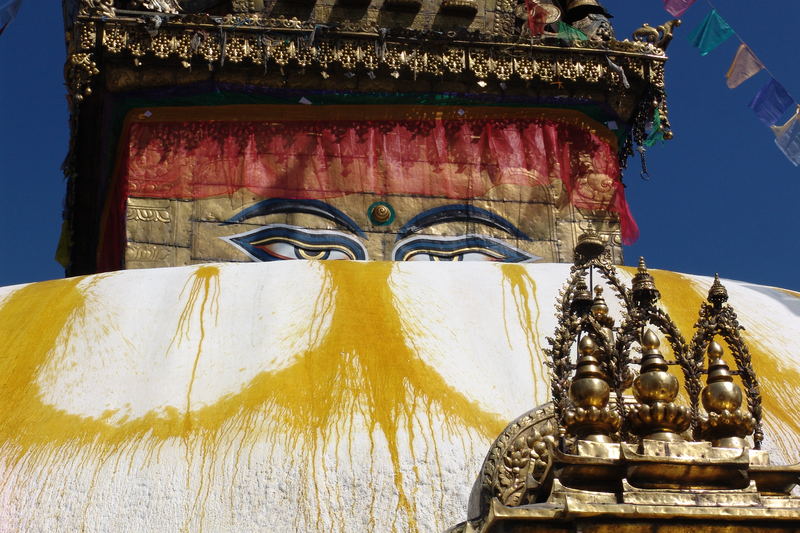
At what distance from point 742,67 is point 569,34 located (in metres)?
1.74

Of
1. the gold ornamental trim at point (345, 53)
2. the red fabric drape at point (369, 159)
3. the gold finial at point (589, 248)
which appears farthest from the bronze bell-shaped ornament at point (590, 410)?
the gold ornamental trim at point (345, 53)

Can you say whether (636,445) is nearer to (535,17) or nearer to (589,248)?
(589,248)

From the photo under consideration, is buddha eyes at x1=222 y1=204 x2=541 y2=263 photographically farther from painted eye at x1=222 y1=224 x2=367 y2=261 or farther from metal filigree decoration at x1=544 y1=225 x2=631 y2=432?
metal filigree decoration at x1=544 y1=225 x2=631 y2=432

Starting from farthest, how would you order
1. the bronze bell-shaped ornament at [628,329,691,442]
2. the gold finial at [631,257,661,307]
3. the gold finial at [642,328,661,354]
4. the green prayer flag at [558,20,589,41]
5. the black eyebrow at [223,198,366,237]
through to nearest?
the green prayer flag at [558,20,589,41] → the black eyebrow at [223,198,366,237] → the gold finial at [631,257,661,307] → the gold finial at [642,328,661,354] → the bronze bell-shaped ornament at [628,329,691,442]

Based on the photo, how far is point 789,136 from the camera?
11.1m

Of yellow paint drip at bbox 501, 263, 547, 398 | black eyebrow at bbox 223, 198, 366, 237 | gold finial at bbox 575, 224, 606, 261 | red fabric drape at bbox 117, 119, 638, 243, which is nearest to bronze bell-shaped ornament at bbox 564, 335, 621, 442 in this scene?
gold finial at bbox 575, 224, 606, 261

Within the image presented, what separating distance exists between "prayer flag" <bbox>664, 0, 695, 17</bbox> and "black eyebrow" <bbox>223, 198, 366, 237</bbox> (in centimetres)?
383

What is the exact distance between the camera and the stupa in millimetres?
3676

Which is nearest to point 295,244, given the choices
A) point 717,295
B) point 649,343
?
point 717,295

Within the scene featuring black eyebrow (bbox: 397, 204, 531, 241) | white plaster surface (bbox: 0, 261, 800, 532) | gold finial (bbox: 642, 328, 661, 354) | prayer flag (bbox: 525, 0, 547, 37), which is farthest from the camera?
prayer flag (bbox: 525, 0, 547, 37)

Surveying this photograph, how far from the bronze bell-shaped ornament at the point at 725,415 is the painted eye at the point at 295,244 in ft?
21.9

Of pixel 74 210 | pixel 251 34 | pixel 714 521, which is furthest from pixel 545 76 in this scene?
pixel 714 521

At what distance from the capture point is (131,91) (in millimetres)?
11000

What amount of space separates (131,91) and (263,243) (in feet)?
7.03
